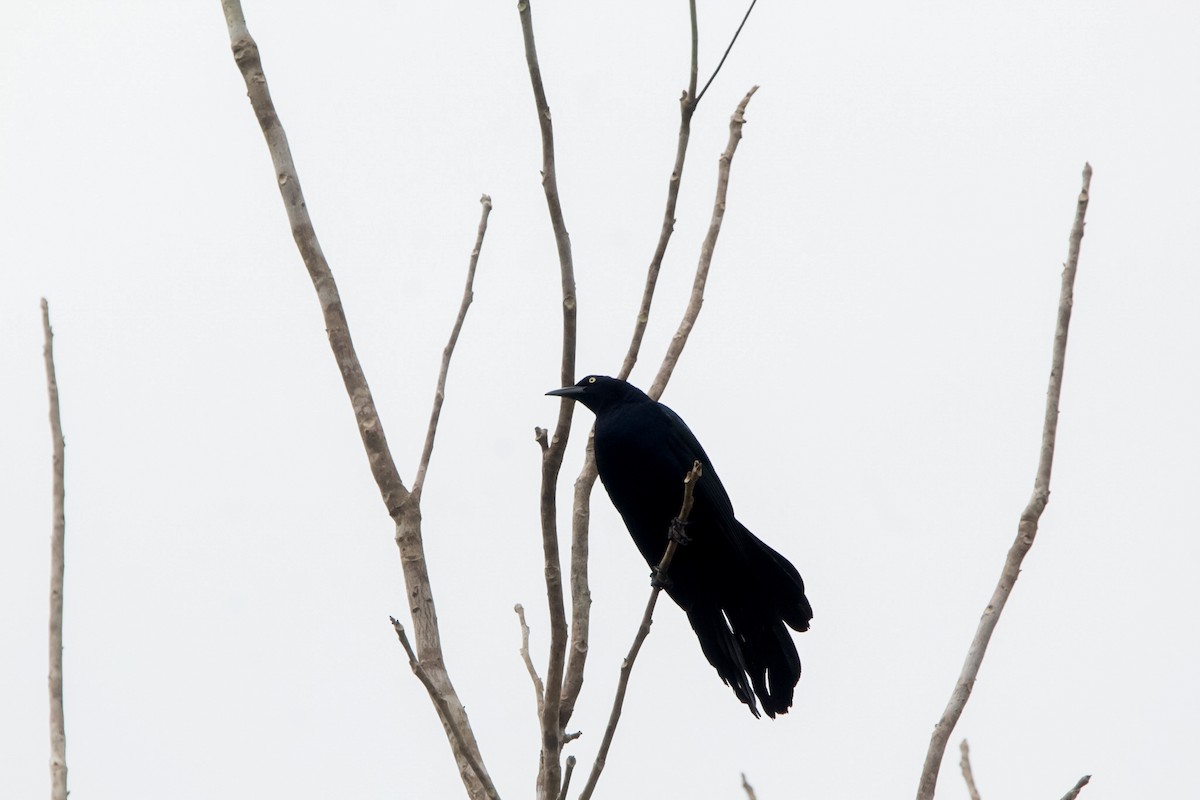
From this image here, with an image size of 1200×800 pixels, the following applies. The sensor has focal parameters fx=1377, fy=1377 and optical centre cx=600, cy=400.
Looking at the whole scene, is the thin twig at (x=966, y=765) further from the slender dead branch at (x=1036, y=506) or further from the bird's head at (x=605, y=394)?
the bird's head at (x=605, y=394)

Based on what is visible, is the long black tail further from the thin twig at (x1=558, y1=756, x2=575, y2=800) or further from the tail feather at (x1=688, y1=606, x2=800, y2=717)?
the thin twig at (x1=558, y1=756, x2=575, y2=800)

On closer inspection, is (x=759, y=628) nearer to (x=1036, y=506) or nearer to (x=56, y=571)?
(x=1036, y=506)

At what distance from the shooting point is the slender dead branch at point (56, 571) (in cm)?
344

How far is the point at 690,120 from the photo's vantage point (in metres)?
4.10

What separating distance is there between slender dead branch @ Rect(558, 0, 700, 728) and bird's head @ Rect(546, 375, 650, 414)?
177 cm

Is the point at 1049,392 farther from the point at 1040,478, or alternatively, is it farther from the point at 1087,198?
the point at 1087,198

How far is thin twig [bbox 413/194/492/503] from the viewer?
400 centimetres

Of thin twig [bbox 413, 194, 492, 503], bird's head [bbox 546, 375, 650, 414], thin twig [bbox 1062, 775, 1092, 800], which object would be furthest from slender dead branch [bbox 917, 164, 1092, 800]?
bird's head [bbox 546, 375, 650, 414]

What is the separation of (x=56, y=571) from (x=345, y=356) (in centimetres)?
96

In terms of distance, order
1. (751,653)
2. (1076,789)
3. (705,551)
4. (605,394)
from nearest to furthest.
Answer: (1076,789)
(751,653)
(705,551)
(605,394)

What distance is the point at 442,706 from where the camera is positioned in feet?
11.0

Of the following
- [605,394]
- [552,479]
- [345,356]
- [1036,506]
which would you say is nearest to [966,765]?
[1036,506]

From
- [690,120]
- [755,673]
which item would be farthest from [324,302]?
[755,673]

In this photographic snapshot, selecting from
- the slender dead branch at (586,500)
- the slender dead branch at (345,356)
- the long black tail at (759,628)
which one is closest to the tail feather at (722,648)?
the long black tail at (759,628)
